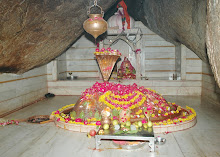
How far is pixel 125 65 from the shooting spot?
1209 centimetres

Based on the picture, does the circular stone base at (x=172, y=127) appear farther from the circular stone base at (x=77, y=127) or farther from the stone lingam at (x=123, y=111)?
the circular stone base at (x=77, y=127)

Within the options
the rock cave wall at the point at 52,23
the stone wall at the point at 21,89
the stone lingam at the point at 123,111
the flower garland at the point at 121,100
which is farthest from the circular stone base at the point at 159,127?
the stone wall at the point at 21,89

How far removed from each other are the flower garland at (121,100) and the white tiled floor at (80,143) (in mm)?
1054

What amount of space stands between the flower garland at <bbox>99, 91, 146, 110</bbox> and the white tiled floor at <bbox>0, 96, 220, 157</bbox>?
1.05 meters

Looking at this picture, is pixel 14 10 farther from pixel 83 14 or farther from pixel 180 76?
pixel 180 76

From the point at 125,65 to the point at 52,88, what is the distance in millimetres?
4495

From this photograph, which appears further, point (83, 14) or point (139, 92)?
point (83, 14)

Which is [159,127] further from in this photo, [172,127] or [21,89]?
[21,89]

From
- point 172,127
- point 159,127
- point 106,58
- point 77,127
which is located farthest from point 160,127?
point 106,58

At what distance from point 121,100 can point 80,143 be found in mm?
1613

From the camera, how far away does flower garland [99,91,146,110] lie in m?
5.42

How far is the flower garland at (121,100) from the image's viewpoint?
5.42 meters

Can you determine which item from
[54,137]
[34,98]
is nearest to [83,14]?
[34,98]

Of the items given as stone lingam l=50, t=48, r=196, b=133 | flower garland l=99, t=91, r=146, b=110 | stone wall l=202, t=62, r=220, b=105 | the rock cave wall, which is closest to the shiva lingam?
stone lingam l=50, t=48, r=196, b=133
